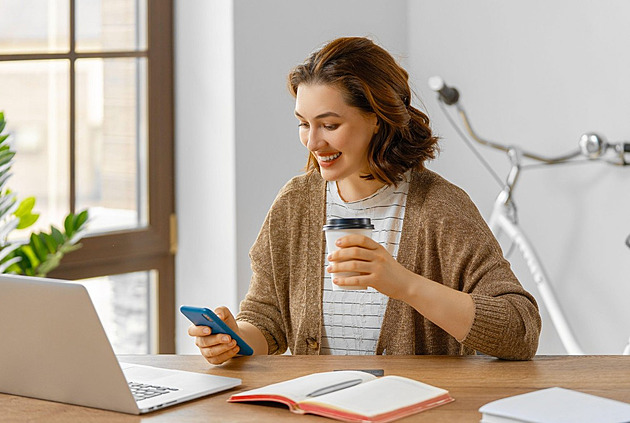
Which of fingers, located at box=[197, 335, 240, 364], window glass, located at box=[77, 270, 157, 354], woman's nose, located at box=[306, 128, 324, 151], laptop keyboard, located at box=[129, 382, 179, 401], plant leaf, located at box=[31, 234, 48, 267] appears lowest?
window glass, located at box=[77, 270, 157, 354]

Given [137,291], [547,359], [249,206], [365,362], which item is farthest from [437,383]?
[137,291]

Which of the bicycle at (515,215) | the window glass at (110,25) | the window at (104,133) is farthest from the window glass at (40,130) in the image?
the bicycle at (515,215)

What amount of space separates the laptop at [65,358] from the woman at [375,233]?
25cm

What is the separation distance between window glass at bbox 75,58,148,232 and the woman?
1130mm

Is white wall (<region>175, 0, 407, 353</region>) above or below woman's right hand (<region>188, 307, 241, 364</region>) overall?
above

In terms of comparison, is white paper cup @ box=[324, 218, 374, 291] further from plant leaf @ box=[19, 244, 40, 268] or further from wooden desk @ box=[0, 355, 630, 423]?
plant leaf @ box=[19, 244, 40, 268]

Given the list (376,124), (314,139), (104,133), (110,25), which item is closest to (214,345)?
(314,139)

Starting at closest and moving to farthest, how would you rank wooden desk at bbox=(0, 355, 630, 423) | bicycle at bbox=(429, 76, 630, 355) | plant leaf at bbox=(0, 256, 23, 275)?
wooden desk at bbox=(0, 355, 630, 423) → plant leaf at bbox=(0, 256, 23, 275) → bicycle at bbox=(429, 76, 630, 355)

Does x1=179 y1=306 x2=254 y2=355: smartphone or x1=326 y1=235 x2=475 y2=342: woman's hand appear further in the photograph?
x1=179 y1=306 x2=254 y2=355: smartphone

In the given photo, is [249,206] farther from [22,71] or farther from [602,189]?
[602,189]

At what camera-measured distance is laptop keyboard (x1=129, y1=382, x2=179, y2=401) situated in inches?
55.9

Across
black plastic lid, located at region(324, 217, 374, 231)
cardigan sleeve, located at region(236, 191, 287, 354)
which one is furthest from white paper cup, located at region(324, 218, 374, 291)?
cardigan sleeve, located at region(236, 191, 287, 354)

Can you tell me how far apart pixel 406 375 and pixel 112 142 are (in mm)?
1789

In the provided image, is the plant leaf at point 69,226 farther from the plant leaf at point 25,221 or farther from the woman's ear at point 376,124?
the woman's ear at point 376,124
